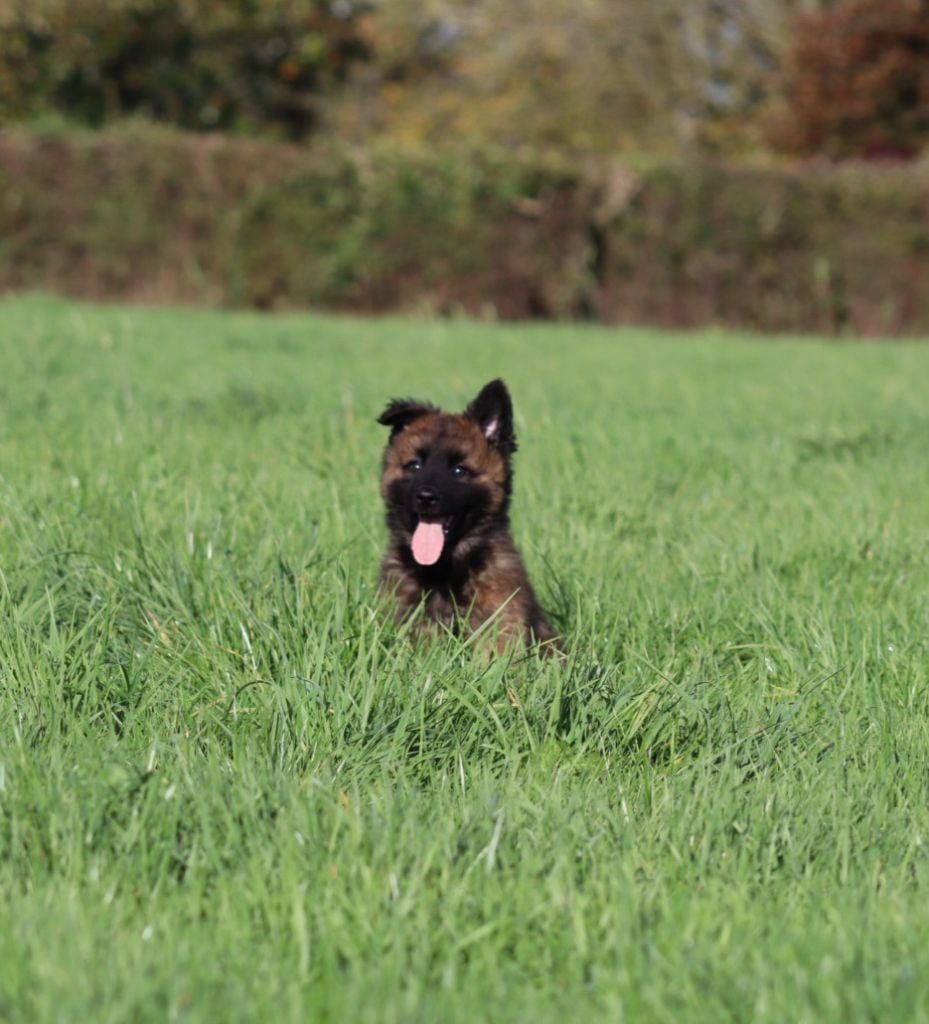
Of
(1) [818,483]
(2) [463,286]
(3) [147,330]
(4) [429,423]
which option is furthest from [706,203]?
(4) [429,423]

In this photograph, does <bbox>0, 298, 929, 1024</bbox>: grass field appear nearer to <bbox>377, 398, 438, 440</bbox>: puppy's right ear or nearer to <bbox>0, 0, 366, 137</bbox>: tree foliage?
<bbox>377, 398, 438, 440</bbox>: puppy's right ear

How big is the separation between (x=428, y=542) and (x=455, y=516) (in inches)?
8.1

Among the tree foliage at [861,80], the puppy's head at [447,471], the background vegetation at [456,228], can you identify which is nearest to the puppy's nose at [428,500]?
the puppy's head at [447,471]

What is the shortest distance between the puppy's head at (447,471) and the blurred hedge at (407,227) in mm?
16956

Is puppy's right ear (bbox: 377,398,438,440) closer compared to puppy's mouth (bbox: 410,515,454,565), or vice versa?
puppy's mouth (bbox: 410,515,454,565)

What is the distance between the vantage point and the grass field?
8.51ft

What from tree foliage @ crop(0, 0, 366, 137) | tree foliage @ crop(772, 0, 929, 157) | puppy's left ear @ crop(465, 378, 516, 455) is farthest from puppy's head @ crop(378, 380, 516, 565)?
tree foliage @ crop(772, 0, 929, 157)

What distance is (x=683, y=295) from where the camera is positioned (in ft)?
76.2

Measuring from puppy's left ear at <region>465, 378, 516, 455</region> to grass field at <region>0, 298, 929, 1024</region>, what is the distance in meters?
0.48

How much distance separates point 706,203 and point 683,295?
1.59 metres

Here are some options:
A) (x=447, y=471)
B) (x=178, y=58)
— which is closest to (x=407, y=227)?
(x=178, y=58)

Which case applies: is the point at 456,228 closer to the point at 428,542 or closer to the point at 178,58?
the point at 178,58

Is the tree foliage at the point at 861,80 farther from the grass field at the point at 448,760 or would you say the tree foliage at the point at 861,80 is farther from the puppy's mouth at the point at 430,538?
the puppy's mouth at the point at 430,538

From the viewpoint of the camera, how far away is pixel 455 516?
5.02 metres
